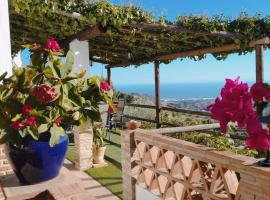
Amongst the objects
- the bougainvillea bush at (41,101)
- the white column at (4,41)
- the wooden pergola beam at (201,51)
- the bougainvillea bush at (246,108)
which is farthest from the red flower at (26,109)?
the wooden pergola beam at (201,51)

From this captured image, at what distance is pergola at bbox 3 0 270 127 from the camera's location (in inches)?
199

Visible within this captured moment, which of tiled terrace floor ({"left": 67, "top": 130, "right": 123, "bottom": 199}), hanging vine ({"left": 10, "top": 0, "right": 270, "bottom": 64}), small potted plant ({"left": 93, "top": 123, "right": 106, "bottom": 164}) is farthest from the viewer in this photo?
small potted plant ({"left": 93, "top": 123, "right": 106, "bottom": 164})

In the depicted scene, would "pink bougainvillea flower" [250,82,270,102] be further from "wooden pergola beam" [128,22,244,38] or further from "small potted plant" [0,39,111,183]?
"wooden pergola beam" [128,22,244,38]

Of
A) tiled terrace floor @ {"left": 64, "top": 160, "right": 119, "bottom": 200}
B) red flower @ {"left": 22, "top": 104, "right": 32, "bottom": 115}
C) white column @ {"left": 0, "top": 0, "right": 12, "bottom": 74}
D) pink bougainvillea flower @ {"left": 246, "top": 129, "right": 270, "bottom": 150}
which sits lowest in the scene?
tiled terrace floor @ {"left": 64, "top": 160, "right": 119, "bottom": 200}

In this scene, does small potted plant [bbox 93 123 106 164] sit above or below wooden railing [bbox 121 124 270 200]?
below

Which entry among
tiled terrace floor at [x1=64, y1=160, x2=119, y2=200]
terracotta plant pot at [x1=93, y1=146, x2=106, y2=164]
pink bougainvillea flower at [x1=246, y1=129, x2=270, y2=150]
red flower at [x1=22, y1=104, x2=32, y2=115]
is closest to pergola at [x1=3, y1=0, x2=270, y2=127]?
terracotta plant pot at [x1=93, y1=146, x2=106, y2=164]

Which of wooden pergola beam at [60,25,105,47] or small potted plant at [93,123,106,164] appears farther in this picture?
small potted plant at [93,123,106,164]

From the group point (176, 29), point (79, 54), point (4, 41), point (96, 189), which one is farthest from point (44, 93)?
point (79, 54)

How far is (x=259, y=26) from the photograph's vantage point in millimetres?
5625

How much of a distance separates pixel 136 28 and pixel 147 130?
2581 millimetres

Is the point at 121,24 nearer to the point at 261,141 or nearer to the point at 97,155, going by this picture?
the point at 97,155

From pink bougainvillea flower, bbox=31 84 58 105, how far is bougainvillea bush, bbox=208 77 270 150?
0.95 metres

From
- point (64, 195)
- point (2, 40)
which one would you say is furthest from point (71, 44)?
point (64, 195)

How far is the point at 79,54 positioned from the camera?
21.7 feet
